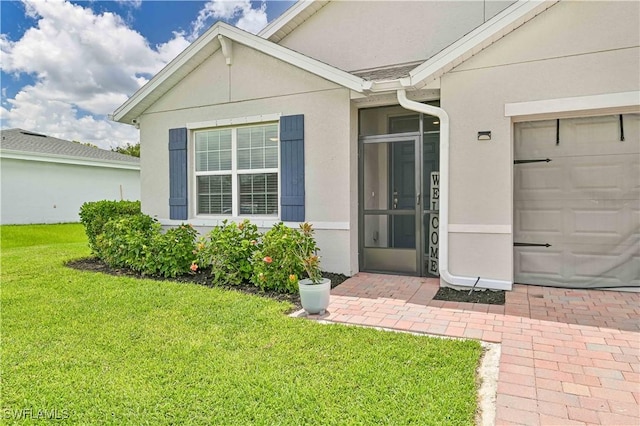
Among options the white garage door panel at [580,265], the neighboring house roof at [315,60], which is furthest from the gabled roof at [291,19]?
the white garage door panel at [580,265]

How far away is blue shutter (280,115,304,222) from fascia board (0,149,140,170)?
15491 mm

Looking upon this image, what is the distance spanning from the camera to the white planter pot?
480 centimetres

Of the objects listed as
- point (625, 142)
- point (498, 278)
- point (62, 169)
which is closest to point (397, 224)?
point (498, 278)

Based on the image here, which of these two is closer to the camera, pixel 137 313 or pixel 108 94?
pixel 137 313

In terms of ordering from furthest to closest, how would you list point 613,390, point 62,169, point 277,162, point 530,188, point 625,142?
point 62,169, point 277,162, point 530,188, point 625,142, point 613,390

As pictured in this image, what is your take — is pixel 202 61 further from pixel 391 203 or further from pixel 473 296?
pixel 473 296

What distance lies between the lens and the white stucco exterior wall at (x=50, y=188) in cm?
1692

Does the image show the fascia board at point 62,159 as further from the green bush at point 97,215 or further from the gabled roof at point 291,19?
the gabled roof at point 291,19

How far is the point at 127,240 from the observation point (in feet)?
24.5

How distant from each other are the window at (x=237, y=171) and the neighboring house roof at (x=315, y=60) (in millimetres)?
1375

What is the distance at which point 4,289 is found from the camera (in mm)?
6199

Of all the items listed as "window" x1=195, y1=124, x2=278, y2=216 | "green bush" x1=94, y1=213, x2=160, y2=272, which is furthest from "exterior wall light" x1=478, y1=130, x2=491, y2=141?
"green bush" x1=94, y1=213, x2=160, y2=272

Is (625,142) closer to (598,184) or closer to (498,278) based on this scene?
(598,184)

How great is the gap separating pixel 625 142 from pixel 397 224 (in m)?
3.57
